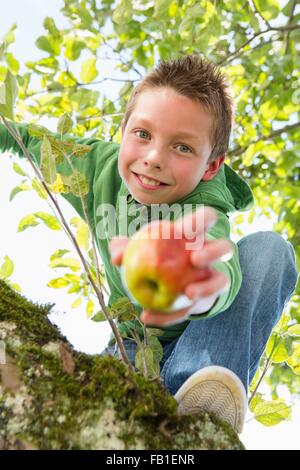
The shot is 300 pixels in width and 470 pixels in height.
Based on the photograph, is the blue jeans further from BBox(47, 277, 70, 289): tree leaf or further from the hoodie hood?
BBox(47, 277, 70, 289): tree leaf

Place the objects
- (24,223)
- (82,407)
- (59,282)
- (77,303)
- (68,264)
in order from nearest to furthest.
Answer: (82,407), (24,223), (68,264), (59,282), (77,303)

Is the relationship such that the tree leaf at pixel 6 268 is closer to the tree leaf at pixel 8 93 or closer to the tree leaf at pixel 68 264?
the tree leaf at pixel 68 264

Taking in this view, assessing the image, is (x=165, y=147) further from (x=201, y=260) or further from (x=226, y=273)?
(x=201, y=260)

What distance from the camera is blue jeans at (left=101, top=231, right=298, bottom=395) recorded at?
3.36ft

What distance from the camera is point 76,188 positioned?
1.02 meters

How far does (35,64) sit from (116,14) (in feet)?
1.33

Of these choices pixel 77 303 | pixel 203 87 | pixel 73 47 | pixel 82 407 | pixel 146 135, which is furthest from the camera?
pixel 77 303

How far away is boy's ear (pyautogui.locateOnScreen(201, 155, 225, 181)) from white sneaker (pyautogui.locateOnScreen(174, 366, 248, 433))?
0.53 meters

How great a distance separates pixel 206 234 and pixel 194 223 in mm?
286

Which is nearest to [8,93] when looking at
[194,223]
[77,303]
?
[194,223]

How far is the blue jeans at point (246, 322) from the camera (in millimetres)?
1024

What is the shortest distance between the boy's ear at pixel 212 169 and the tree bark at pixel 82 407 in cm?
64

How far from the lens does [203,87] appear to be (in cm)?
128

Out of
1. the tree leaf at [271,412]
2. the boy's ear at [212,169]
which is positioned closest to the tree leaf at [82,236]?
the boy's ear at [212,169]
